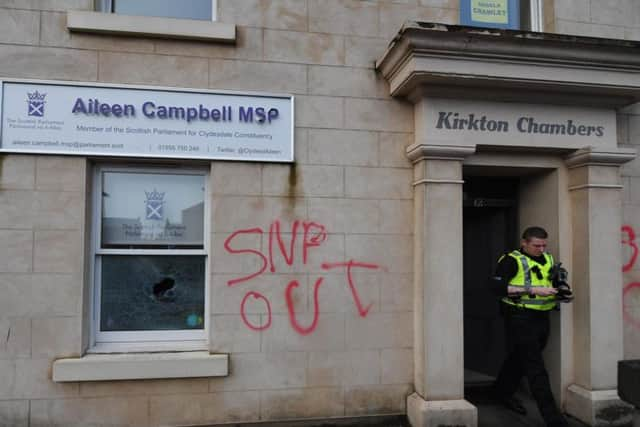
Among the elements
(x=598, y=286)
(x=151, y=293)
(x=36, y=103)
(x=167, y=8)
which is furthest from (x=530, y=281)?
(x=36, y=103)

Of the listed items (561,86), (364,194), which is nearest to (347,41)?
(364,194)

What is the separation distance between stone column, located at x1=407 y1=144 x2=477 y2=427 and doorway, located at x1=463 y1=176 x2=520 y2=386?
1116 mm

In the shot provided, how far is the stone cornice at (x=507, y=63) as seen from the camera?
443 centimetres

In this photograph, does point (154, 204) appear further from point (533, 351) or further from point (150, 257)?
point (533, 351)

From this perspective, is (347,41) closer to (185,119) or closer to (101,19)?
(185,119)

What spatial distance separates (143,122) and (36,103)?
937mm

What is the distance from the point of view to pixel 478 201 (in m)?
5.79

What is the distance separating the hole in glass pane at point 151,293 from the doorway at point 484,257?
10.7ft

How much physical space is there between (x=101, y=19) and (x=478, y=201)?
175 inches

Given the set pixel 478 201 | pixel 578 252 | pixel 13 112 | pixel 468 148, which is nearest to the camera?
pixel 13 112

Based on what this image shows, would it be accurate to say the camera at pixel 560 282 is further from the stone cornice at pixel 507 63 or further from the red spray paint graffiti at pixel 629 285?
the stone cornice at pixel 507 63

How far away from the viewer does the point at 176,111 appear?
4578 millimetres

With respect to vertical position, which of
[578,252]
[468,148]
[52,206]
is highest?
[468,148]

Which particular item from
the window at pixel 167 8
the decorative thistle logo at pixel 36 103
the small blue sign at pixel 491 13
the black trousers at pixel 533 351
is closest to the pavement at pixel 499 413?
the black trousers at pixel 533 351
